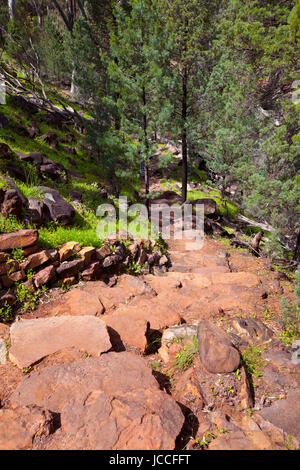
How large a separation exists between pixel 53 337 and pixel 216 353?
2.42 meters

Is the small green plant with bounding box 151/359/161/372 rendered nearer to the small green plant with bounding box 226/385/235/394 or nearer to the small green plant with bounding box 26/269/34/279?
the small green plant with bounding box 226/385/235/394

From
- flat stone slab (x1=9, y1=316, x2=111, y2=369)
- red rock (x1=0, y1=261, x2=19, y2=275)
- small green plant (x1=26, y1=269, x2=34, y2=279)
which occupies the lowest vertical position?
flat stone slab (x1=9, y1=316, x2=111, y2=369)

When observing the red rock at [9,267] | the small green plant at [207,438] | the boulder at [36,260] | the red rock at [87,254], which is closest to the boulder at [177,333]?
the small green plant at [207,438]

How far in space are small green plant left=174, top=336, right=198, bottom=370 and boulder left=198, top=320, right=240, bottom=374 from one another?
0.17 m

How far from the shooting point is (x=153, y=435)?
7.86 feet

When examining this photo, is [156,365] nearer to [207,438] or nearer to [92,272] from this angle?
[207,438]

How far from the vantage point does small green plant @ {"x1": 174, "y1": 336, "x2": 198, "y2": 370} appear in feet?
12.7

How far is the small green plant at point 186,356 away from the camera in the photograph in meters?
3.86

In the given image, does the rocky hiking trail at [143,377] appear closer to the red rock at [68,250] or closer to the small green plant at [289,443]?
the small green plant at [289,443]

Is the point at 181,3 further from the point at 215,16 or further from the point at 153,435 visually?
the point at 153,435

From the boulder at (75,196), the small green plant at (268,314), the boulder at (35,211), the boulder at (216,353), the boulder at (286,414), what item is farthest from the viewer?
the boulder at (75,196)

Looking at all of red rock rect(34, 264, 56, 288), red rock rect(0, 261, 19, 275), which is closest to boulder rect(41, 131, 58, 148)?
red rock rect(34, 264, 56, 288)

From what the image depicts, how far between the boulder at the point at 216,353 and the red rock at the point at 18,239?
12.7 feet
